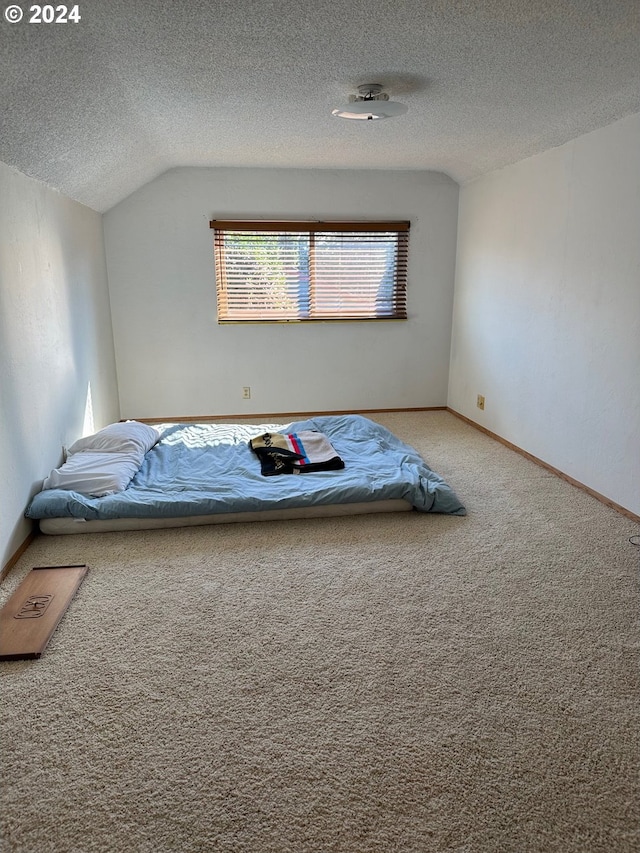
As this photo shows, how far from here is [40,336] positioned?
310 centimetres

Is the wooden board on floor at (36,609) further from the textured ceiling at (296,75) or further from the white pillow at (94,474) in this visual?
the textured ceiling at (296,75)

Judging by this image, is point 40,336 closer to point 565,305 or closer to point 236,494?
point 236,494

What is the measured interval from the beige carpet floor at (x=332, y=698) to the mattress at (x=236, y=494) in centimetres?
14

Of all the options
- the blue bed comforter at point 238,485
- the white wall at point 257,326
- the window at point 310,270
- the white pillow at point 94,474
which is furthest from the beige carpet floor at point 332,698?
the window at point 310,270

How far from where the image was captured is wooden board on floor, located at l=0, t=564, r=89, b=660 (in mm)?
1956

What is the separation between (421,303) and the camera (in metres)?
5.18

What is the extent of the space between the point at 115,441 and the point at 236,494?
1.04 meters

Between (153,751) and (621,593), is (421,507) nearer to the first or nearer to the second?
(621,593)

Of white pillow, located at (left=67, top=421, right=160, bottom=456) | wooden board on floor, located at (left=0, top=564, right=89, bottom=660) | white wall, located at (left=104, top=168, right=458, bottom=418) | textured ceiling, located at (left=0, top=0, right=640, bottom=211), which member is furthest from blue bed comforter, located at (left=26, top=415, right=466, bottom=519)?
textured ceiling, located at (left=0, top=0, right=640, bottom=211)

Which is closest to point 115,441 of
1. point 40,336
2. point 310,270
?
point 40,336

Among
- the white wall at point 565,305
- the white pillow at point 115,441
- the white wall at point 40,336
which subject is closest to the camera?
the white wall at point 40,336

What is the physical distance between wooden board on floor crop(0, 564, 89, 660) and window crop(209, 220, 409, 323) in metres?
3.00

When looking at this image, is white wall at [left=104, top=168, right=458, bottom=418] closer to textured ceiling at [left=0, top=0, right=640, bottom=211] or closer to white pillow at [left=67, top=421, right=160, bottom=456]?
textured ceiling at [left=0, top=0, right=640, bottom=211]

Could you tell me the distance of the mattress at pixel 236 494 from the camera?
284 centimetres
